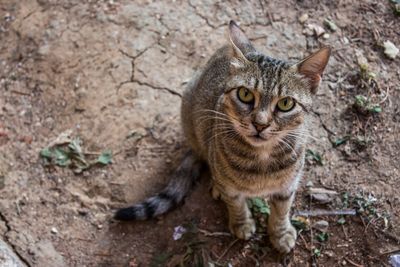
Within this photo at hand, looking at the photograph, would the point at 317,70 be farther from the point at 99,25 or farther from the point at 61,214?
the point at 99,25

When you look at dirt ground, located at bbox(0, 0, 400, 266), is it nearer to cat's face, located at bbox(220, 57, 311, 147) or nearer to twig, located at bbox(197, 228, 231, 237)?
twig, located at bbox(197, 228, 231, 237)

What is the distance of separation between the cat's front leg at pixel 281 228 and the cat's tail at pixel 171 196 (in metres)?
0.61

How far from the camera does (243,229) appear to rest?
3.26 metres

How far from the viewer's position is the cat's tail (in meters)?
3.33

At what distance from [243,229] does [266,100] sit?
106 centimetres

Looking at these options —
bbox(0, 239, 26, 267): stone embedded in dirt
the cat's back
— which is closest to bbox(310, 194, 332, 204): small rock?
the cat's back

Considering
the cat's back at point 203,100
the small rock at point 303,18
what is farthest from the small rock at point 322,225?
the small rock at point 303,18

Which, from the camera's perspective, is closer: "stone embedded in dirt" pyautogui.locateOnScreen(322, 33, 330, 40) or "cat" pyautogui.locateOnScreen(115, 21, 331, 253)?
Result: "cat" pyautogui.locateOnScreen(115, 21, 331, 253)

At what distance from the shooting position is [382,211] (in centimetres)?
330

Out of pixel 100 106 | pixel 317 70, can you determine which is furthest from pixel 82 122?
pixel 317 70

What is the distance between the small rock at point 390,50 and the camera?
3.95 meters

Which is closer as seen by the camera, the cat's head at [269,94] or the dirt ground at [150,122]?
the cat's head at [269,94]

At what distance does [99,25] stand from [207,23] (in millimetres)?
910

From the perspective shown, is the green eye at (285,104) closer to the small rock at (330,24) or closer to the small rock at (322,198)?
the small rock at (322,198)
